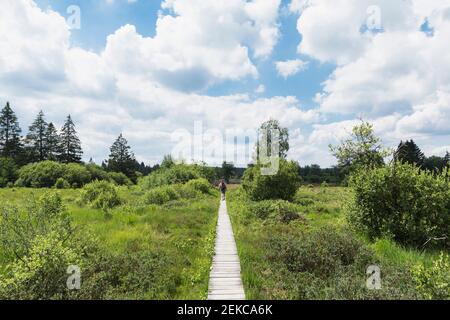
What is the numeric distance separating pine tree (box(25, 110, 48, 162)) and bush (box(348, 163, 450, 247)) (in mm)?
70350

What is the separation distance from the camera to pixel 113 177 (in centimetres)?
6744

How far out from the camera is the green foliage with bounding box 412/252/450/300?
6438 millimetres

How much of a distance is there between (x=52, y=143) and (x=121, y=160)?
52.3ft

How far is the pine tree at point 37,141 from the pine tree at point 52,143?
22.4 inches

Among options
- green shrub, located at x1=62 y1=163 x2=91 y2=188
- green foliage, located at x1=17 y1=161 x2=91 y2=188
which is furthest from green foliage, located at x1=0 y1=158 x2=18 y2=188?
green shrub, located at x1=62 y1=163 x2=91 y2=188

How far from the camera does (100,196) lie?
946 inches

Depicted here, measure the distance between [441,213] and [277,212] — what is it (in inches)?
313

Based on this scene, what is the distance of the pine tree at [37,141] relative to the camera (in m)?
67.6

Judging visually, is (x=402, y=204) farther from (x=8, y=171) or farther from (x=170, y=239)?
(x=8, y=171)

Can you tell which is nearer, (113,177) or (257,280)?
(257,280)

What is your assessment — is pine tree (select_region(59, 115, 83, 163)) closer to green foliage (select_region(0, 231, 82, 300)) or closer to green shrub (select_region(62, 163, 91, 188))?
green shrub (select_region(62, 163, 91, 188))

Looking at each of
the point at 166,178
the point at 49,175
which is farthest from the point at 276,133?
the point at 49,175
